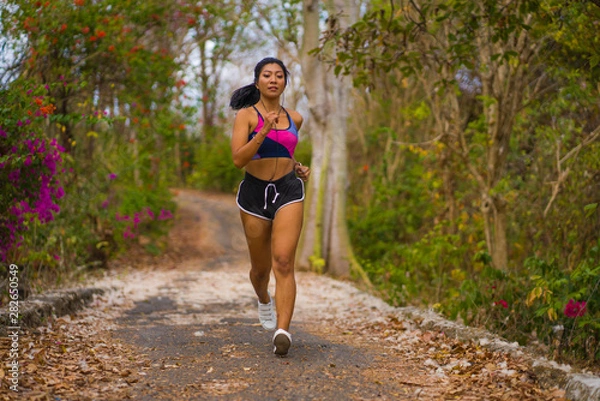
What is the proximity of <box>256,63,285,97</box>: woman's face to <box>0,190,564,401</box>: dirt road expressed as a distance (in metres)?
1.93

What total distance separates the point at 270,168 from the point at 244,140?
12.5 inches

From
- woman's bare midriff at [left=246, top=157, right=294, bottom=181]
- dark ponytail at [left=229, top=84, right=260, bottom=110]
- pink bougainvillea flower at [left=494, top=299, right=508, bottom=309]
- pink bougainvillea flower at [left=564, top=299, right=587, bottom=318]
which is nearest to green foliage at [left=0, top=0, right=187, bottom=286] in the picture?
dark ponytail at [left=229, top=84, right=260, bottom=110]

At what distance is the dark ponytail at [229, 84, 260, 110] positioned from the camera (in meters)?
5.07

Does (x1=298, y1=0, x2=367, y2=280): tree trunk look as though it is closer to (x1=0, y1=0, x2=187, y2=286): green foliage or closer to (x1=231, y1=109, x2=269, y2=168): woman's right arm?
(x1=0, y1=0, x2=187, y2=286): green foliage

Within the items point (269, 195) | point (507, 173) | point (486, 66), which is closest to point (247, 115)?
point (269, 195)

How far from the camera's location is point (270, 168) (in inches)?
193

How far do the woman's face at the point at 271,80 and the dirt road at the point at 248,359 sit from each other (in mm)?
1928

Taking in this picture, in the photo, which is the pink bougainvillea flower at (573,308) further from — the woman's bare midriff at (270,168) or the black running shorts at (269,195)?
the woman's bare midriff at (270,168)

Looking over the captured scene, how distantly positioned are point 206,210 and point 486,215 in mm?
15185

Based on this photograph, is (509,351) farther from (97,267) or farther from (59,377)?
(97,267)

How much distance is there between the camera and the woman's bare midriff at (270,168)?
16.1 feet

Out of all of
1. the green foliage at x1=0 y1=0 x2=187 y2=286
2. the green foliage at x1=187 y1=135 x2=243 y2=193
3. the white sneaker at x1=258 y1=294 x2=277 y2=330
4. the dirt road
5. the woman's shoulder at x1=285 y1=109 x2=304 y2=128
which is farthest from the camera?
the green foliage at x1=187 y1=135 x2=243 y2=193

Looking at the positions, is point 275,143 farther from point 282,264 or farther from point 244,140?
point 282,264

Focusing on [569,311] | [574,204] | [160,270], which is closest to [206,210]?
[160,270]
